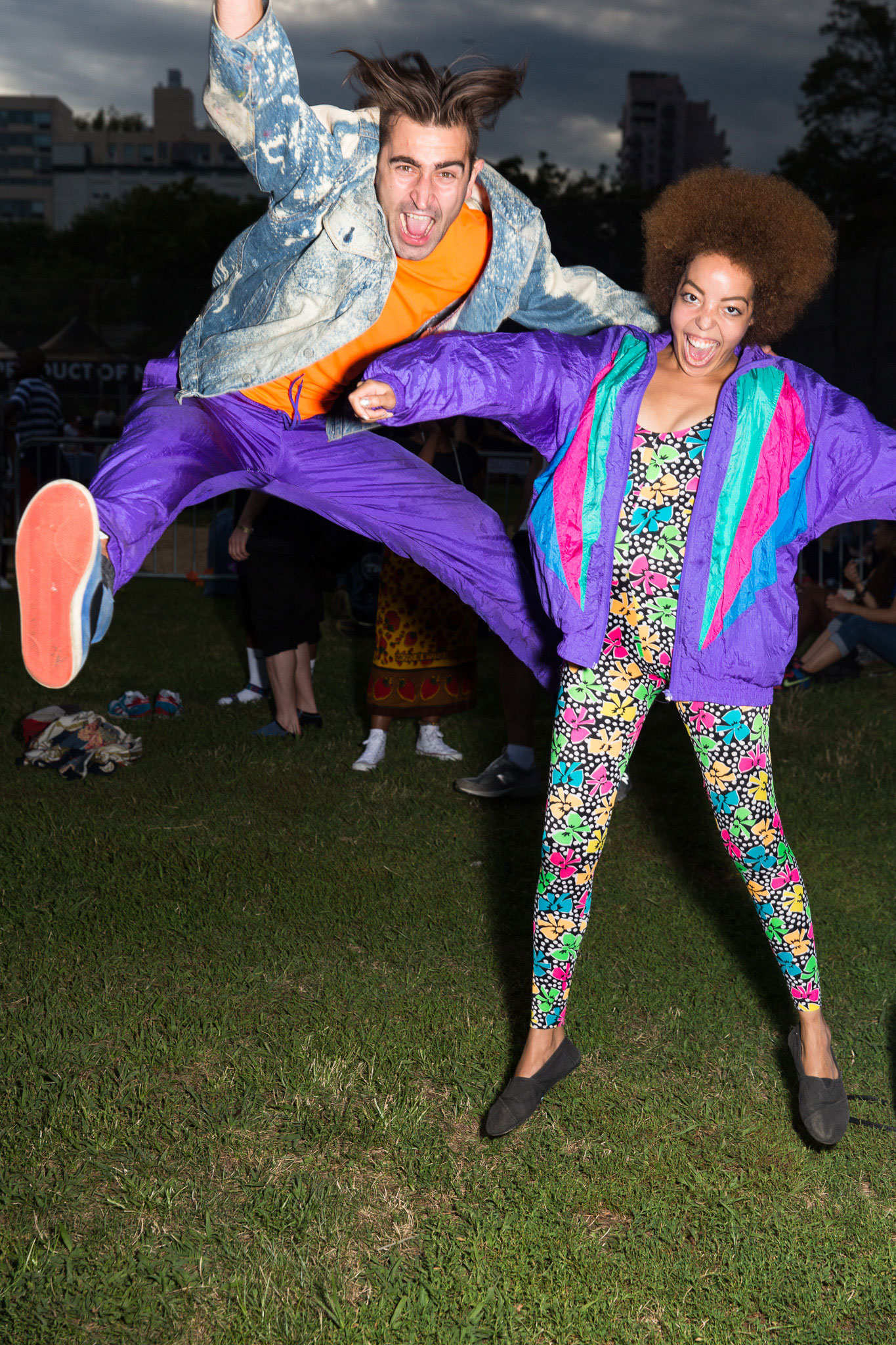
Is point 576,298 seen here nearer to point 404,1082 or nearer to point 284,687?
point 404,1082

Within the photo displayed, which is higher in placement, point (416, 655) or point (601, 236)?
point (601, 236)

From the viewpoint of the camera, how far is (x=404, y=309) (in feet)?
11.7

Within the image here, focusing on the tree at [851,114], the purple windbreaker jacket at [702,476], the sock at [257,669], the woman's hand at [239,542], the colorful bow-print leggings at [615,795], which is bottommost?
the sock at [257,669]

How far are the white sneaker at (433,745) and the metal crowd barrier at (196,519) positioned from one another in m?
2.22

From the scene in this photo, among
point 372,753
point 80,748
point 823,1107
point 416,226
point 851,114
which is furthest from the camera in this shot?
point 851,114

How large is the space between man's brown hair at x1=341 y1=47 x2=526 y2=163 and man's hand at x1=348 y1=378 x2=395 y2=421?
96cm

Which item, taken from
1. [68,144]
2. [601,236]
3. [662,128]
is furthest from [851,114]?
[68,144]

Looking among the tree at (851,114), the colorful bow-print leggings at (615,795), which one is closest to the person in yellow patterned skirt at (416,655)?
the colorful bow-print leggings at (615,795)

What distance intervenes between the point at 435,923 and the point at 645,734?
3085 mm

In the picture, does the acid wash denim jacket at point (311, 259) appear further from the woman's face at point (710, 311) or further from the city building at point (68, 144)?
the city building at point (68, 144)

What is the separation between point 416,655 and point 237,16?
13.0 ft

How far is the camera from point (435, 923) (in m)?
4.53

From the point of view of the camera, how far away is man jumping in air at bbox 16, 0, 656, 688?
3041 millimetres

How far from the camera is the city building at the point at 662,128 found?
355 feet
